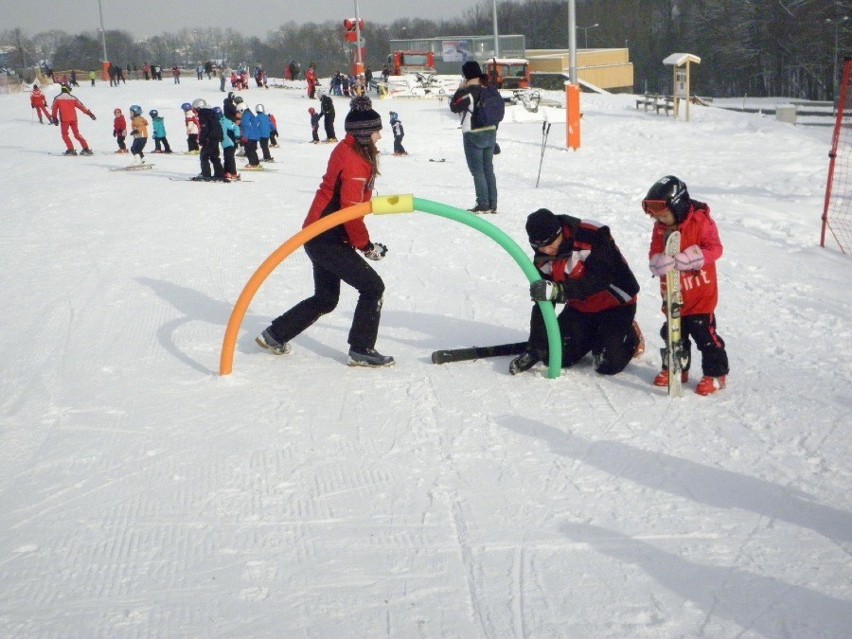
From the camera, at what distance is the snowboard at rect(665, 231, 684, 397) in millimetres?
4758

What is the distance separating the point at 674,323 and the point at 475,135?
6.12 meters

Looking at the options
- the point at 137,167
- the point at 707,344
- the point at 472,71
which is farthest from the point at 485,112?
the point at 137,167

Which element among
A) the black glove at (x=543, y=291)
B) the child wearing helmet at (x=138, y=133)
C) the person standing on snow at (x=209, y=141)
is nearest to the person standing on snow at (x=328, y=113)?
the child wearing helmet at (x=138, y=133)

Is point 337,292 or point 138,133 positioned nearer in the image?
point 337,292

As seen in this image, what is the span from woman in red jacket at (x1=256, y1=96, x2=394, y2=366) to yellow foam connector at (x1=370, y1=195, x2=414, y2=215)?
1.13 ft

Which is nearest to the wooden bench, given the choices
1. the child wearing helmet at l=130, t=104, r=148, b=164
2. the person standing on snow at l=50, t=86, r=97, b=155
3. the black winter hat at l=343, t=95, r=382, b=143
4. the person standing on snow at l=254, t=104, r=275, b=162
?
the person standing on snow at l=254, t=104, r=275, b=162

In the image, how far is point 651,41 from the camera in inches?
3361

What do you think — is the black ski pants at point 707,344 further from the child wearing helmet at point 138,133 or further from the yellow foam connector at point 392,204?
the child wearing helmet at point 138,133

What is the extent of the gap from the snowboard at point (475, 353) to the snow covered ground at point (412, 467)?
71 millimetres

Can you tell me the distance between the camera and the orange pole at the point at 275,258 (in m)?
4.99

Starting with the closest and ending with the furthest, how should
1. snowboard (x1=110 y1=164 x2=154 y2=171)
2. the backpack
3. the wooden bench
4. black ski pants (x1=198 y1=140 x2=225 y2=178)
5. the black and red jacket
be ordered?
the black and red jacket
the backpack
black ski pants (x1=198 y1=140 x2=225 y2=178)
snowboard (x1=110 y1=164 x2=154 y2=171)
the wooden bench

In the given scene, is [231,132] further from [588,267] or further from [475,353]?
[588,267]

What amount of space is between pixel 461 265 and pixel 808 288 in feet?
10.5

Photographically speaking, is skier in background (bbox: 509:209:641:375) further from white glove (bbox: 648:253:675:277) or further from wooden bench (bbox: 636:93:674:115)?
wooden bench (bbox: 636:93:674:115)
